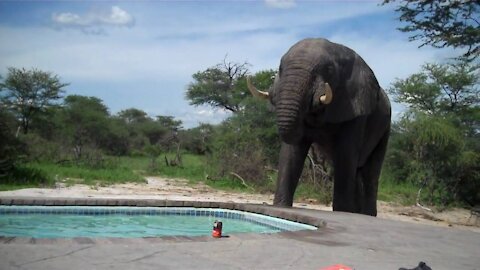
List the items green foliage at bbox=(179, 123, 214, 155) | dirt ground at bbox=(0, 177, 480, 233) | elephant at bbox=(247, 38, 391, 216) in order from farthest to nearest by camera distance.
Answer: green foliage at bbox=(179, 123, 214, 155)
dirt ground at bbox=(0, 177, 480, 233)
elephant at bbox=(247, 38, 391, 216)

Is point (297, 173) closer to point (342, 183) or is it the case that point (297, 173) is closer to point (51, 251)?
point (342, 183)

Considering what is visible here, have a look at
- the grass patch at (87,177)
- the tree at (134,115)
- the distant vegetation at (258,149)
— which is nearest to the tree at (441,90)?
the distant vegetation at (258,149)

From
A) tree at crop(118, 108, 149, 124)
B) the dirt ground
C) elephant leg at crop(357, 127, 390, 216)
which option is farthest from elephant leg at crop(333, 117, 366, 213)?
tree at crop(118, 108, 149, 124)

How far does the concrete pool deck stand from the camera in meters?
4.40

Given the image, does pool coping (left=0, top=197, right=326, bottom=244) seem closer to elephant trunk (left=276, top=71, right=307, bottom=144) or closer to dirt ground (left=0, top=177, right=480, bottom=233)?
elephant trunk (left=276, top=71, right=307, bottom=144)

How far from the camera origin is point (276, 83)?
893 cm

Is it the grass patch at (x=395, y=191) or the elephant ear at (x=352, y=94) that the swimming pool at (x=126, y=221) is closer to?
the elephant ear at (x=352, y=94)

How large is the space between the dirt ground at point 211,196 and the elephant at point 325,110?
4.67m

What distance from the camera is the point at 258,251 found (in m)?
5.13

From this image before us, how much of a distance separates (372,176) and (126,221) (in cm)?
502

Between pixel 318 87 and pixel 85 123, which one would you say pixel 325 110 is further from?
pixel 85 123

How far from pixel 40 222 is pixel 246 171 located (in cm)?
1098

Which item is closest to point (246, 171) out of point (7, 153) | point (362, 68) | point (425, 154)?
point (425, 154)

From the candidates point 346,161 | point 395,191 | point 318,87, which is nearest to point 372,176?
point 346,161
